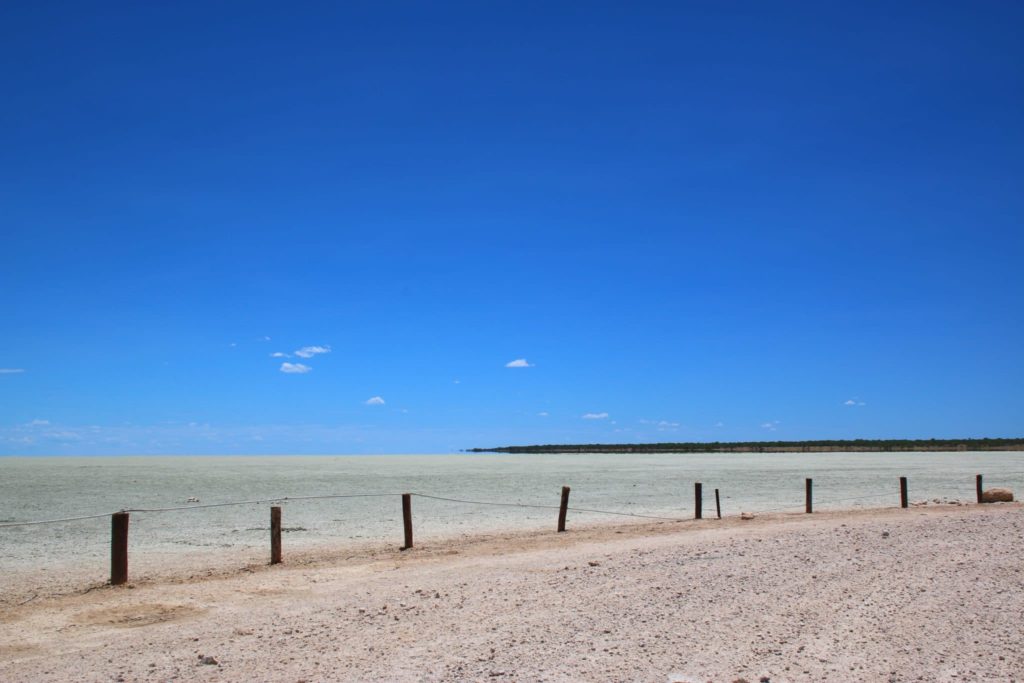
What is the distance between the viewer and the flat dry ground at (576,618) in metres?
7.16

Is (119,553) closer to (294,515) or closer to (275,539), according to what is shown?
(275,539)

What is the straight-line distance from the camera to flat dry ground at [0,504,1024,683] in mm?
7164

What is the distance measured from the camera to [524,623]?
8.68 metres

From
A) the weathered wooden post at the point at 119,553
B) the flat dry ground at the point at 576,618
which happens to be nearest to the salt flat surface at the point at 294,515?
the weathered wooden post at the point at 119,553

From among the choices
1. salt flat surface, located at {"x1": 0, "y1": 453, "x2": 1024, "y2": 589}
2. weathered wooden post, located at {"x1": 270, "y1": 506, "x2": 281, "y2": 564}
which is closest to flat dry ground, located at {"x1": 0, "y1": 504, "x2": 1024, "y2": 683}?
weathered wooden post, located at {"x1": 270, "y1": 506, "x2": 281, "y2": 564}

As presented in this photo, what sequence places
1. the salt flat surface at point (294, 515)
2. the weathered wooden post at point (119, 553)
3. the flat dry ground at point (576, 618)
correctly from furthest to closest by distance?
the salt flat surface at point (294, 515)
the weathered wooden post at point (119, 553)
the flat dry ground at point (576, 618)

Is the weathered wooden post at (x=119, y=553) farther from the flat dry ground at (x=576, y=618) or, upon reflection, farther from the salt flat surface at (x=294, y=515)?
the salt flat surface at (x=294, y=515)

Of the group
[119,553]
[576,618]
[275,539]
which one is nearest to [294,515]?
[275,539]

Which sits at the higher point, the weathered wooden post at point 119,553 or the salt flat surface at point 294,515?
the weathered wooden post at point 119,553

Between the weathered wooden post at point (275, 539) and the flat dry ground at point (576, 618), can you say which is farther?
the weathered wooden post at point (275, 539)

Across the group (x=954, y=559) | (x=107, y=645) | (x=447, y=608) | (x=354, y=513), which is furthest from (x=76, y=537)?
(x=954, y=559)

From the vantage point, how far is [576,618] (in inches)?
348

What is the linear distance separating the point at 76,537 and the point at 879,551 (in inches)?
777

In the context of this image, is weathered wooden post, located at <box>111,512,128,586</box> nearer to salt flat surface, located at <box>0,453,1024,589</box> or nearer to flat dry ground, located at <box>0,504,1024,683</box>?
flat dry ground, located at <box>0,504,1024,683</box>
